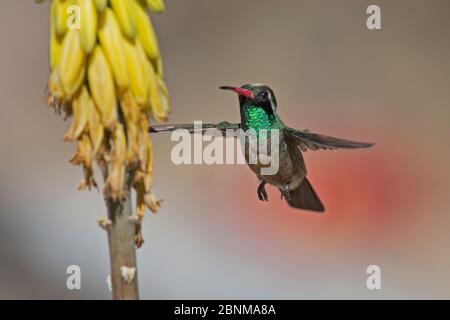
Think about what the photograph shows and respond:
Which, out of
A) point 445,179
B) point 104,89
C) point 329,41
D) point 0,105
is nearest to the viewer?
point 104,89

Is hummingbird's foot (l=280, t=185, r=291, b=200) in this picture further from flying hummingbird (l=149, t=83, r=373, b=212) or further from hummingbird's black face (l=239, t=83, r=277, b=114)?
hummingbird's black face (l=239, t=83, r=277, b=114)

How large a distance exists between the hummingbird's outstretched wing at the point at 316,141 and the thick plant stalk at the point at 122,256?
839 millimetres

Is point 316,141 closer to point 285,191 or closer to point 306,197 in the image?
point 285,191

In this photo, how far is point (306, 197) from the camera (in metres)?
4.07

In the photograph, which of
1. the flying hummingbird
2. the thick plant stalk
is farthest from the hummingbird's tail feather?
the thick plant stalk

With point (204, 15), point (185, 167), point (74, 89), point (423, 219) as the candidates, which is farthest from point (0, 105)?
point (74, 89)

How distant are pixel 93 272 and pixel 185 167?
1485mm

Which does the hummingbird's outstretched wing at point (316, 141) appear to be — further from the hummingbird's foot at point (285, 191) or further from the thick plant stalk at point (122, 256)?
the thick plant stalk at point (122, 256)

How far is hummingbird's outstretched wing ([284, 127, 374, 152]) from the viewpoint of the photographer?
8.87 ft

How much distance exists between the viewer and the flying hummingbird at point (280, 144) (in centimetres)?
358

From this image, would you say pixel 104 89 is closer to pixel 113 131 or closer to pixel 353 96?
pixel 113 131

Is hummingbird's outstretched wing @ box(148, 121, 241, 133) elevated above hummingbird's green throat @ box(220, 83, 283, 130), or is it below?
below

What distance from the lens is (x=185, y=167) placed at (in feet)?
22.6

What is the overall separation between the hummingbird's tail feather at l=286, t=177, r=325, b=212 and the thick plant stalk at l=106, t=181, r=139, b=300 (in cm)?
222
